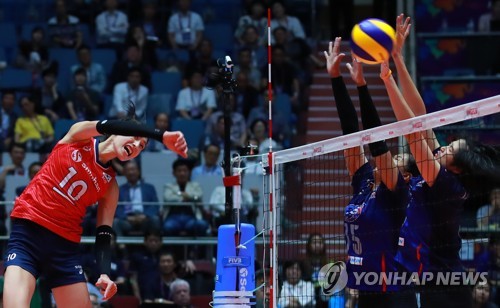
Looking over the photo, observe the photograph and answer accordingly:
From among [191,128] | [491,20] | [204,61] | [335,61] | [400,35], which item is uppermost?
[491,20]

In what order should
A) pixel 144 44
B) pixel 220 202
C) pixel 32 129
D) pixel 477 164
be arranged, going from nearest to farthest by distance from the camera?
pixel 477 164, pixel 220 202, pixel 32 129, pixel 144 44

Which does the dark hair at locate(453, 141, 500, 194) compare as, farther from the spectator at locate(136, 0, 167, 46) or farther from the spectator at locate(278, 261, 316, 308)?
the spectator at locate(136, 0, 167, 46)

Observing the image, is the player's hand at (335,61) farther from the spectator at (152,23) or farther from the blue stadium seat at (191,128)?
the spectator at (152,23)

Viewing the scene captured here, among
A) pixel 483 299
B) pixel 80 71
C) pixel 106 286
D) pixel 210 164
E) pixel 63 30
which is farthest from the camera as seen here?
pixel 63 30

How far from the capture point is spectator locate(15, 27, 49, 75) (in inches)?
729

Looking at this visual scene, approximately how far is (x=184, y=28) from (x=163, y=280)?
23.2ft

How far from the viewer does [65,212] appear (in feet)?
26.5

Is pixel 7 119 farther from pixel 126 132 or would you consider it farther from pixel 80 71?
pixel 126 132

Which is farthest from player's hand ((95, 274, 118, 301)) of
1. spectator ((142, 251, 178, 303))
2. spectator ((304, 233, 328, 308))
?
spectator ((142, 251, 178, 303))

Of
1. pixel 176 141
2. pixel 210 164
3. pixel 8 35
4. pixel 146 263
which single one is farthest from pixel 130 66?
pixel 176 141

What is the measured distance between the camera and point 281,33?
59.1 ft

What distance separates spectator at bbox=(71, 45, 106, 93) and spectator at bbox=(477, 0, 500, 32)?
666 centimetres

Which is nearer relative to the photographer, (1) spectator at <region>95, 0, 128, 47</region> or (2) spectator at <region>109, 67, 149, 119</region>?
(2) spectator at <region>109, 67, 149, 119</region>

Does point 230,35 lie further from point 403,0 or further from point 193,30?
point 403,0
